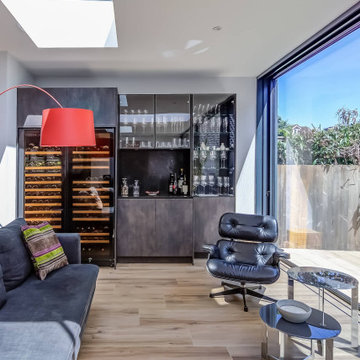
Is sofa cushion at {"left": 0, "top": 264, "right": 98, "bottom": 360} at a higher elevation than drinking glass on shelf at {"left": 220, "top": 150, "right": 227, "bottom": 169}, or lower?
lower

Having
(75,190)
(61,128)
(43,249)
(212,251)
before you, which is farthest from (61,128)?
(75,190)

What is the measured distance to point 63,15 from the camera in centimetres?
315

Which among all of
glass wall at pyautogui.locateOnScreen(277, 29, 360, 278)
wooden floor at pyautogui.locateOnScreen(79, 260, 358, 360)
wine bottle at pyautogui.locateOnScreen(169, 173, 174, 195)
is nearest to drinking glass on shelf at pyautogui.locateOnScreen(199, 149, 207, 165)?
wine bottle at pyautogui.locateOnScreen(169, 173, 174, 195)

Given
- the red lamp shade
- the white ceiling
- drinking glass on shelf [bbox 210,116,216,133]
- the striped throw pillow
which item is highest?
the white ceiling

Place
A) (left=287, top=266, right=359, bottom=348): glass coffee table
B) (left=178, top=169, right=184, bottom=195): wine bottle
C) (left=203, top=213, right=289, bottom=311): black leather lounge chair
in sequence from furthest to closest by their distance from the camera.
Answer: (left=178, top=169, right=184, bottom=195): wine bottle → (left=203, top=213, right=289, bottom=311): black leather lounge chair → (left=287, top=266, right=359, bottom=348): glass coffee table

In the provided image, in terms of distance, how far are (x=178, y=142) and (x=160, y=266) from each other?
177 cm

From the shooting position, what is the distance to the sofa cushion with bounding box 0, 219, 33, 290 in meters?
2.18

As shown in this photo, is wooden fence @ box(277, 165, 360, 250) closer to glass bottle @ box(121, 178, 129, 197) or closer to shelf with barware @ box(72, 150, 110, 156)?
glass bottle @ box(121, 178, 129, 197)

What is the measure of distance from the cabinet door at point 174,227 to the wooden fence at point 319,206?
1.32m

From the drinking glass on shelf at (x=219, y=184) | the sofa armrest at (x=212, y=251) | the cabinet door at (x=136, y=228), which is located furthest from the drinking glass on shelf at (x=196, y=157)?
the sofa armrest at (x=212, y=251)

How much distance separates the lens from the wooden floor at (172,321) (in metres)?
2.12

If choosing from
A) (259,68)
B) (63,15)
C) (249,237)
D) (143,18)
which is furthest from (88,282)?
(259,68)

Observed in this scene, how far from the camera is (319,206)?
3266 mm

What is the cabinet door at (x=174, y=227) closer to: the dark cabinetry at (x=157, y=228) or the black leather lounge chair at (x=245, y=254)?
the dark cabinetry at (x=157, y=228)
